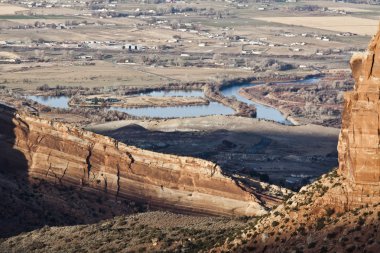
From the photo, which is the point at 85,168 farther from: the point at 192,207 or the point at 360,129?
the point at 360,129

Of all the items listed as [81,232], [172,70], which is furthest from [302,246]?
[172,70]

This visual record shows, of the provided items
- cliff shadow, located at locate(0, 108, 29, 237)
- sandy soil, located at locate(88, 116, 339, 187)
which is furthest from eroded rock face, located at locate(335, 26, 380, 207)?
sandy soil, located at locate(88, 116, 339, 187)

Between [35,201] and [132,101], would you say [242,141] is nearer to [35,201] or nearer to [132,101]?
[132,101]

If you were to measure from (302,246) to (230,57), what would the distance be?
15459 cm

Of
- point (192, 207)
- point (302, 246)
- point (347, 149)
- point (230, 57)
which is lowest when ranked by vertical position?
point (230, 57)

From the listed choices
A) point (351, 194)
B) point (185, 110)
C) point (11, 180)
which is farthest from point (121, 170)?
point (185, 110)

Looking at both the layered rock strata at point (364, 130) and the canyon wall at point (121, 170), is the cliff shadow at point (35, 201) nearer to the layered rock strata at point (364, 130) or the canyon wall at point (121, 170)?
the canyon wall at point (121, 170)

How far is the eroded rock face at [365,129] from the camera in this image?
1185 inches

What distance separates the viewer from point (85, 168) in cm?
5091

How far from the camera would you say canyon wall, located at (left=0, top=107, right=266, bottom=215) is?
1902 inches

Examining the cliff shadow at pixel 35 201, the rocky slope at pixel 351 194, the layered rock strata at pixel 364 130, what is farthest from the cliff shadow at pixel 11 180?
the layered rock strata at pixel 364 130

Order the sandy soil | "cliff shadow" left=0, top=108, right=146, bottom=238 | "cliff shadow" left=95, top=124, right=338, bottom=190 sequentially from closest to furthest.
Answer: "cliff shadow" left=0, top=108, right=146, bottom=238, "cliff shadow" left=95, top=124, right=338, bottom=190, the sandy soil

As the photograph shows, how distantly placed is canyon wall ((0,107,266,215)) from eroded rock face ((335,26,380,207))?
53.4 ft

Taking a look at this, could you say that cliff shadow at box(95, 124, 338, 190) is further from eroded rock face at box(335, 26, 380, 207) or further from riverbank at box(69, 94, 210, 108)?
eroded rock face at box(335, 26, 380, 207)
